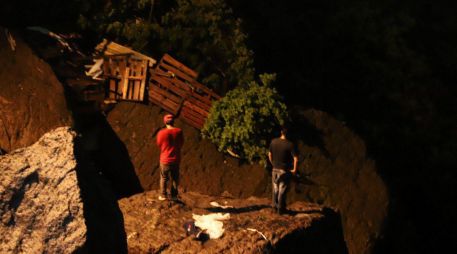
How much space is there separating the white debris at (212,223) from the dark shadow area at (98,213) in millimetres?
4800

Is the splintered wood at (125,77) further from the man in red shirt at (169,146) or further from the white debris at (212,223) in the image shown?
the white debris at (212,223)

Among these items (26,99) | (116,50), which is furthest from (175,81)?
(26,99)

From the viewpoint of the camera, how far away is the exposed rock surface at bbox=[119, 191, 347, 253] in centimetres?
888

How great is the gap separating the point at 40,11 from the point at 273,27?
670 centimetres

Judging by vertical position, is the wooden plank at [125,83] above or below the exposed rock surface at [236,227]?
above

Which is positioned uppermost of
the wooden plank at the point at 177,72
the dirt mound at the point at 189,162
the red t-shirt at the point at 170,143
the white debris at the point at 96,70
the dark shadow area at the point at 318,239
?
the wooden plank at the point at 177,72

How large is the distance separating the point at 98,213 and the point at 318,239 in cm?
683

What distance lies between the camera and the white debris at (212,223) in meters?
9.21

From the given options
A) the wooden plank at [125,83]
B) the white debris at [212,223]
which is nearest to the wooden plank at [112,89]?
the wooden plank at [125,83]

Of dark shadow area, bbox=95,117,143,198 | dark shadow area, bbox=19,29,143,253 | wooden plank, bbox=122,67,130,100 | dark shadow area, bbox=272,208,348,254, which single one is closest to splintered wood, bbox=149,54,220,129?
wooden plank, bbox=122,67,130,100

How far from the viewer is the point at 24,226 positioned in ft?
12.7

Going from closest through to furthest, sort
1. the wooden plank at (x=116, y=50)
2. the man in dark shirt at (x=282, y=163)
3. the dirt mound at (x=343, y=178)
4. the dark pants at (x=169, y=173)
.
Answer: the man in dark shirt at (x=282, y=163), the dark pants at (x=169, y=173), the dirt mound at (x=343, y=178), the wooden plank at (x=116, y=50)

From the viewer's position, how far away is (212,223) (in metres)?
9.62

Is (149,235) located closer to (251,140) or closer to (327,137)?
(251,140)
